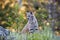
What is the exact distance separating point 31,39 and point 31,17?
1.13 meters

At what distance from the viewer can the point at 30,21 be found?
20.3 feet

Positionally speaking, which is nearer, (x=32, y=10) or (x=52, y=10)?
(x=52, y=10)

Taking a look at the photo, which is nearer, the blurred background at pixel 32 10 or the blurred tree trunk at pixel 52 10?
the blurred background at pixel 32 10

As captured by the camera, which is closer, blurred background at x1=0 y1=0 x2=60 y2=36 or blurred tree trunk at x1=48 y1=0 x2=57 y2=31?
blurred background at x1=0 y1=0 x2=60 y2=36

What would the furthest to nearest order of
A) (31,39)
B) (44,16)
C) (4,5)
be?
1. (4,5)
2. (44,16)
3. (31,39)

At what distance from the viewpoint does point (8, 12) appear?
33.9 feet

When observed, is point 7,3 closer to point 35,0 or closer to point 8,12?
point 8,12

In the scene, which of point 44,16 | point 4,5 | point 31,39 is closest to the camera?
point 31,39

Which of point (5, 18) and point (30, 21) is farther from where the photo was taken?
point (5, 18)

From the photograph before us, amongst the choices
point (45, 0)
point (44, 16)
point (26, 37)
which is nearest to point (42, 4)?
point (45, 0)

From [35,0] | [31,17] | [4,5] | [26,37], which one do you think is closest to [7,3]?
[4,5]

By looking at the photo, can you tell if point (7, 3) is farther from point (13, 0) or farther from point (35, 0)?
point (35, 0)

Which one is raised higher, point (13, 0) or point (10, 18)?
point (13, 0)

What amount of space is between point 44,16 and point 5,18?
1705mm
